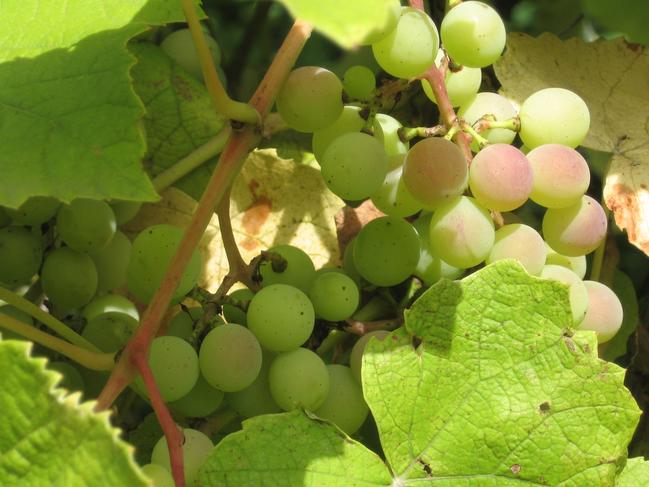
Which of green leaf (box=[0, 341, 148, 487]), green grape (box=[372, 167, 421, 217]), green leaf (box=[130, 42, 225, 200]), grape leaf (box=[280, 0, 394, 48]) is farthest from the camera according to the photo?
green leaf (box=[130, 42, 225, 200])

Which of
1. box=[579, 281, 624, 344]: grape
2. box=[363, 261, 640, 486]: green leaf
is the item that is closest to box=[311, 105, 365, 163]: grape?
box=[363, 261, 640, 486]: green leaf

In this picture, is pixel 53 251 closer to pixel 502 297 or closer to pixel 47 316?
pixel 47 316

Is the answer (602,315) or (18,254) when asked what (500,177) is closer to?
(602,315)

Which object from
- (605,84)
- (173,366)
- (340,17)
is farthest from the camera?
(605,84)

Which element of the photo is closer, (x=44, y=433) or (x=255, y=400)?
(x=44, y=433)

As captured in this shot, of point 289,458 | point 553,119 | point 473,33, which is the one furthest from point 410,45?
point 289,458

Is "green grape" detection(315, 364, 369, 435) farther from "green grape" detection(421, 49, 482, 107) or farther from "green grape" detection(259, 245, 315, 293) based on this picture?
"green grape" detection(421, 49, 482, 107)
